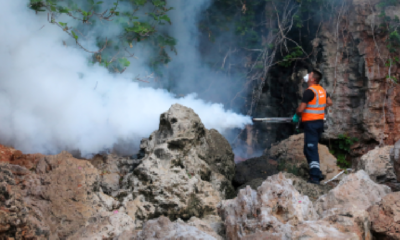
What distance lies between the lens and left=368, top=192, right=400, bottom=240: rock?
1781 mm

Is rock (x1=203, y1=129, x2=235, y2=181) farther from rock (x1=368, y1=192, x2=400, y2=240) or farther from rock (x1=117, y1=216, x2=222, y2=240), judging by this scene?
rock (x1=368, y1=192, x2=400, y2=240)

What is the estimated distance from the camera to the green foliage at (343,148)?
18.8 feet

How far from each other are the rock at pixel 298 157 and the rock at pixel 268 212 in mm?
2652

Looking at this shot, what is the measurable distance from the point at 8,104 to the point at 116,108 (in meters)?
1.11

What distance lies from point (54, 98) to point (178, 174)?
171 centimetres

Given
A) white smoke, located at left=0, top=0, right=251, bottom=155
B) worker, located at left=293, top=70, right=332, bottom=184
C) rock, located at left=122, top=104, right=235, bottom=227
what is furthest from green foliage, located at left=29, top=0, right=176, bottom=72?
worker, located at left=293, top=70, right=332, bottom=184

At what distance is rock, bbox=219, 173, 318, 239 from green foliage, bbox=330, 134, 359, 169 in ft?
13.6

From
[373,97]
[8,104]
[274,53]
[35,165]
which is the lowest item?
[35,165]

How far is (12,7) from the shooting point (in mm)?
3502

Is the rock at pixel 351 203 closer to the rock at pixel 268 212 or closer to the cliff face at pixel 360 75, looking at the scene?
the rock at pixel 268 212

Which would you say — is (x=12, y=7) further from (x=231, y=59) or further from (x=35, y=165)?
(x=231, y=59)

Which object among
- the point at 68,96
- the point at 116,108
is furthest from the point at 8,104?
the point at 116,108

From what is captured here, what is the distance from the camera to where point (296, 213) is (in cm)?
194

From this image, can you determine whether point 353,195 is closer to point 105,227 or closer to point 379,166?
point 379,166
